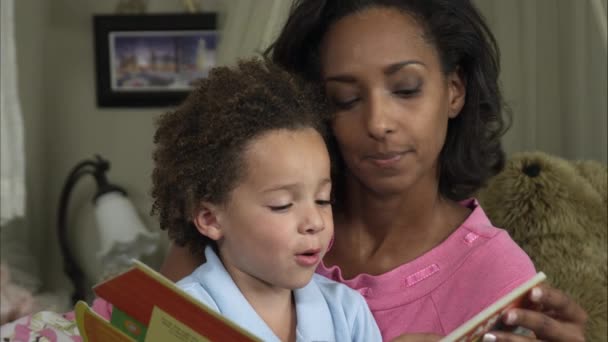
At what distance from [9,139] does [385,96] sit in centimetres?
120

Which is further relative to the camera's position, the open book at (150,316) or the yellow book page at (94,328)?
the yellow book page at (94,328)

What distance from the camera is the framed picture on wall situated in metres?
3.00

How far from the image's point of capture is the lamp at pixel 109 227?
2791mm

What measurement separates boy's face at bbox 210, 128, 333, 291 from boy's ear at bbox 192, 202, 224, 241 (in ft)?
0.08

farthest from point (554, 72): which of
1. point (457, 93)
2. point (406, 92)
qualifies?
point (406, 92)

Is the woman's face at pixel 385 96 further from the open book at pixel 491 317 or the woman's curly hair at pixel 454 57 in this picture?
the open book at pixel 491 317

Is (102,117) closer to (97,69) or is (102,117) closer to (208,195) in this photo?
(97,69)

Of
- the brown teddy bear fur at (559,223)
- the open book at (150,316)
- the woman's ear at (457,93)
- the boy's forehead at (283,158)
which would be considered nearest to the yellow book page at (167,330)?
the open book at (150,316)

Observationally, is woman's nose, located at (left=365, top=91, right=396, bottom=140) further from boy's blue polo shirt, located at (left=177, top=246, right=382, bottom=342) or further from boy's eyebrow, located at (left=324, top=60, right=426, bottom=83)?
boy's blue polo shirt, located at (left=177, top=246, right=382, bottom=342)

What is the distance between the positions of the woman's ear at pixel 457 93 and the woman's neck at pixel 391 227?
0.39ft

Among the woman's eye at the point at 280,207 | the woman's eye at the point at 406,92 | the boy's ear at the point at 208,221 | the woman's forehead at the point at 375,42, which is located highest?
the woman's forehead at the point at 375,42

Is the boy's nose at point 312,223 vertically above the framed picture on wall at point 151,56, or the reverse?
the framed picture on wall at point 151,56

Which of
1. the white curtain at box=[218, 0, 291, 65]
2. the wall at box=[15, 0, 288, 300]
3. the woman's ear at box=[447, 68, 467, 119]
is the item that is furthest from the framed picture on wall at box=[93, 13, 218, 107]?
the woman's ear at box=[447, 68, 467, 119]

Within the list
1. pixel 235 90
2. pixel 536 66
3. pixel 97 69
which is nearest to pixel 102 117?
pixel 97 69
